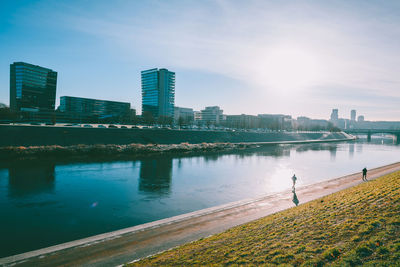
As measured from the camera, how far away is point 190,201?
2436cm

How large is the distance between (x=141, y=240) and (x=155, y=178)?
20750mm

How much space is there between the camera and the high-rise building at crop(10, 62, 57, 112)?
125 meters

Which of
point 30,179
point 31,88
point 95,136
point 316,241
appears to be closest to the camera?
point 316,241

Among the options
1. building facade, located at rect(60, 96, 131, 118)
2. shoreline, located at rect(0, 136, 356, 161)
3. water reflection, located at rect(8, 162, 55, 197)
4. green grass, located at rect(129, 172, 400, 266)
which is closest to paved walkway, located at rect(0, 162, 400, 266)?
green grass, located at rect(129, 172, 400, 266)

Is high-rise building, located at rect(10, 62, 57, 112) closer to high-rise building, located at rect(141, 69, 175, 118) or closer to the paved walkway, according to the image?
high-rise building, located at rect(141, 69, 175, 118)

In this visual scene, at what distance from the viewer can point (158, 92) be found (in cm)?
18900

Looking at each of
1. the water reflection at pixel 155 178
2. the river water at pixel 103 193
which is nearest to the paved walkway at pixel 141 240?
the river water at pixel 103 193

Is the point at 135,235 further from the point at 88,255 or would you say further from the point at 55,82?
the point at 55,82

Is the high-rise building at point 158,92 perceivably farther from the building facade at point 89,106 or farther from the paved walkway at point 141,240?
the paved walkway at point 141,240

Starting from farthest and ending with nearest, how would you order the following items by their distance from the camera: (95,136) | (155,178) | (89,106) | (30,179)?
(89,106) → (95,136) → (155,178) → (30,179)

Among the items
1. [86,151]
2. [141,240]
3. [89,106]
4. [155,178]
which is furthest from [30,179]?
[89,106]

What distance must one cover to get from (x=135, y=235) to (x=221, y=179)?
22.2 m

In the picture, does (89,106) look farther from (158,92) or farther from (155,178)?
(155,178)

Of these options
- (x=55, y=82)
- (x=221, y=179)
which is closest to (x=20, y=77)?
(x=55, y=82)
